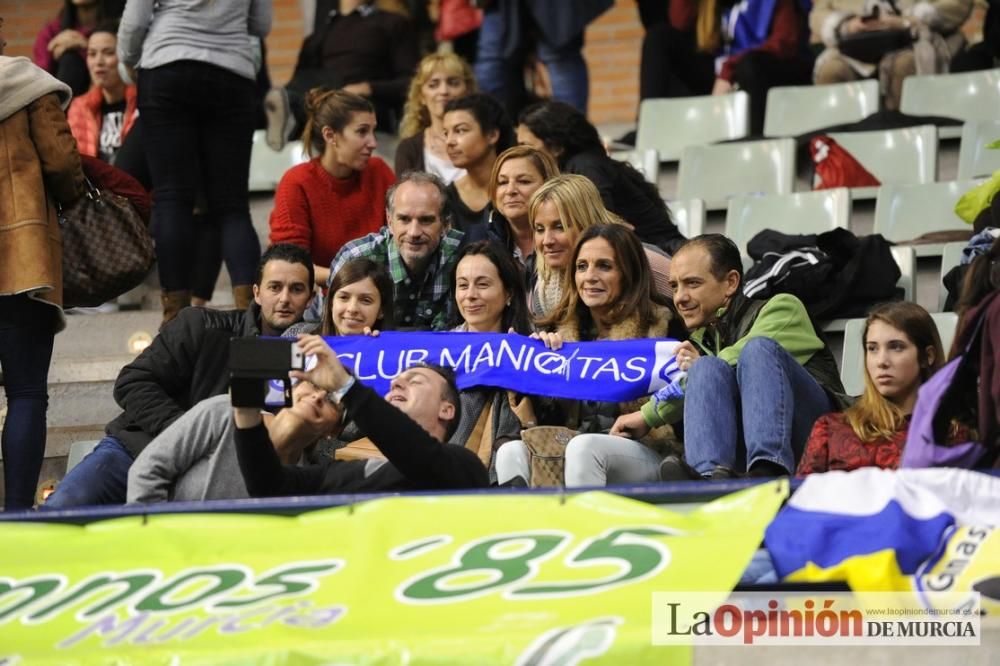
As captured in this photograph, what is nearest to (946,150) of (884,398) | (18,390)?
(884,398)

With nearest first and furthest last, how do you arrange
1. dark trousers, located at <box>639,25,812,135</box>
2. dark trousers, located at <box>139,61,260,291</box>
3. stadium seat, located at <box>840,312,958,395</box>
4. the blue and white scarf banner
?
1. the blue and white scarf banner
2. stadium seat, located at <box>840,312,958,395</box>
3. dark trousers, located at <box>139,61,260,291</box>
4. dark trousers, located at <box>639,25,812,135</box>

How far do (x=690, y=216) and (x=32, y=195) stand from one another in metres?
2.87

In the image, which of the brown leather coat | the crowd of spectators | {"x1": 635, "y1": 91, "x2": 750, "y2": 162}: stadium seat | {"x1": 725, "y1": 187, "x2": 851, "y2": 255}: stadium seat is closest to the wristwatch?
the crowd of spectators

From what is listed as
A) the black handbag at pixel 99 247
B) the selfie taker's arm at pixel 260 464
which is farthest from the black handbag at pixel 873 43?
the selfie taker's arm at pixel 260 464

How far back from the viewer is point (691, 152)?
7.78 metres

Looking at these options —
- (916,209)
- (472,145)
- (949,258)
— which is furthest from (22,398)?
(916,209)

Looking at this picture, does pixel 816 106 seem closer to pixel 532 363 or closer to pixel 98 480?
pixel 532 363

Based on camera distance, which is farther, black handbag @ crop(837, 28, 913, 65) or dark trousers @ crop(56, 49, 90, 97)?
black handbag @ crop(837, 28, 913, 65)

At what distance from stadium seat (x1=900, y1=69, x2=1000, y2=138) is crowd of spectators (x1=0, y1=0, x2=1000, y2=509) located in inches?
80.2

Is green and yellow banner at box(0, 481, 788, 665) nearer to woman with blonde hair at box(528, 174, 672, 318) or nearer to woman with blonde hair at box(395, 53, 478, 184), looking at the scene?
woman with blonde hair at box(528, 174, 672, 318)

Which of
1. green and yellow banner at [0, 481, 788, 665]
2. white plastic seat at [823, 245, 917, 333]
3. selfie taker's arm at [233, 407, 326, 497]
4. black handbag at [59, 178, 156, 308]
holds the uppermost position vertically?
black handbag at [59, 178, 156, 308]

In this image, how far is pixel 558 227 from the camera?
5.63m

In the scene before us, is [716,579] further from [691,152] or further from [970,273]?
[691,152]

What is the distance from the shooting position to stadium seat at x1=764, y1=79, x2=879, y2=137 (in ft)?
26.7
